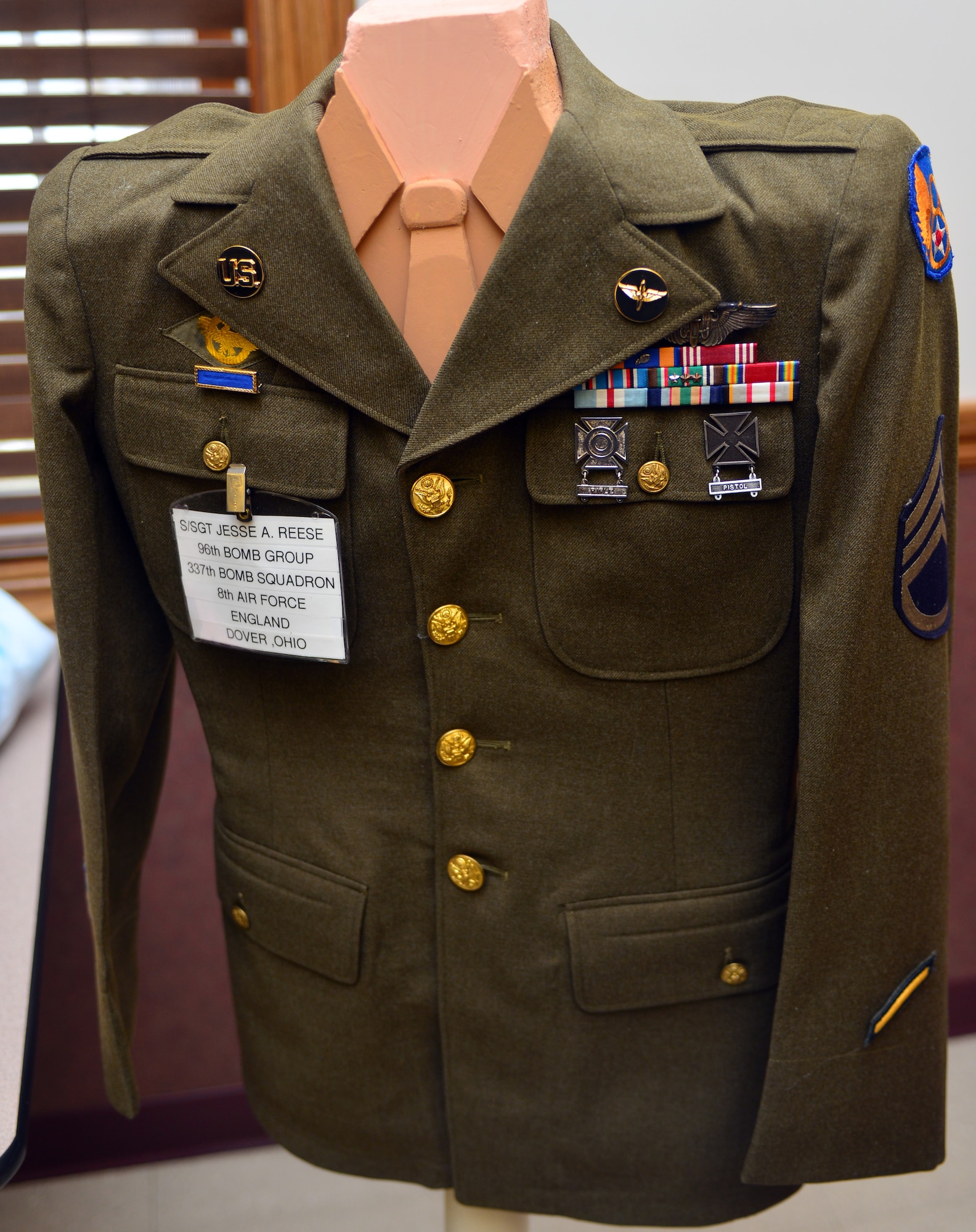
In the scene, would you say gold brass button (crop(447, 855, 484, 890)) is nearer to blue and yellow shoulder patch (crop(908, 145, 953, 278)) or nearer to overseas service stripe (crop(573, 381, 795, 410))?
overseas service stripe (crop(573, 381, 795, 410))

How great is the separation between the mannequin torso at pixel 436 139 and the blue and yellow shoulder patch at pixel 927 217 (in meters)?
0.27

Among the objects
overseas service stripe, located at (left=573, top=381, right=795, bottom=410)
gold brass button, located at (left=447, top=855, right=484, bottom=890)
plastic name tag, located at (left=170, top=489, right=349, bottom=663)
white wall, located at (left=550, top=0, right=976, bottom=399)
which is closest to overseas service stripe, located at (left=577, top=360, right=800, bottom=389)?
overseas service stripe, located at (left=573, top=381, right=795, bottom=410)

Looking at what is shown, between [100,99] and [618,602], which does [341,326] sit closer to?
[618,602]

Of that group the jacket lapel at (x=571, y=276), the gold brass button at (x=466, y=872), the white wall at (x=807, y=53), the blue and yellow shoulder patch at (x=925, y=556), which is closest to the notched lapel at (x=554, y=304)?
the jacket lapel at (x=571, y=276)

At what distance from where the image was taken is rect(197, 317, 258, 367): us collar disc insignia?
33.4 inches

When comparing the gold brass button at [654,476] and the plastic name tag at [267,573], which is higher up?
the gold brass button at [654,476]

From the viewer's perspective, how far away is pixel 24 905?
1.07 meters

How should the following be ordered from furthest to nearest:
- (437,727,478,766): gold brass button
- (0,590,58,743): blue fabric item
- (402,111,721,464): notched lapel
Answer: (0,590,58,743): blue fabric item
(437,727,478,766): gold brass button
(402,111,721,464): notched lapel

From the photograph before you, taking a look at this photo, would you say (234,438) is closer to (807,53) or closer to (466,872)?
(466,872)

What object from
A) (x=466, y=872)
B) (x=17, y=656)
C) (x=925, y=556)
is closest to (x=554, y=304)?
(x=925, y=556)

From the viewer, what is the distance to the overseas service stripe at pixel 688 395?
31.4 inches

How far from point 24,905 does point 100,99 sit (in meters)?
1.16

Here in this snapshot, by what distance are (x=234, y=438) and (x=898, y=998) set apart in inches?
27.9

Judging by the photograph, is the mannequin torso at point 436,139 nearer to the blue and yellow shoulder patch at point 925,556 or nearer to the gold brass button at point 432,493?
the gold brass button at point 432,493
